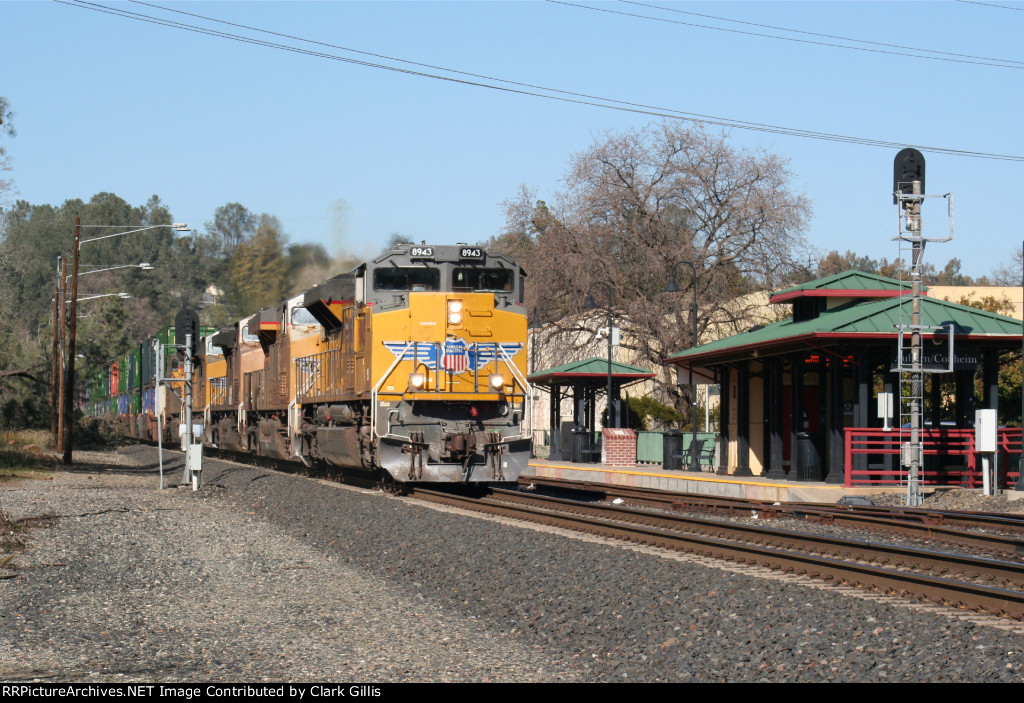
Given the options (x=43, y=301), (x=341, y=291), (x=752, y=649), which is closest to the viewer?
(x=752, y=649)

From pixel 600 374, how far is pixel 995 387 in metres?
12.7

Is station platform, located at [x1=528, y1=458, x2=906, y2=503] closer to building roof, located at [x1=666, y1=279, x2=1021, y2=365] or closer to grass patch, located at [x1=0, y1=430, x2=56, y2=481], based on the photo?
building roof, located at [x1=666, y1=279, x2=1021, y2=365]

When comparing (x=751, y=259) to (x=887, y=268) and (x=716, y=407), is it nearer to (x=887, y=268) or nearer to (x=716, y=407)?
(x=716, y=407)

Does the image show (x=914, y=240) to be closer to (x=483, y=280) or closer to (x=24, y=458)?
(x=483, y=280)

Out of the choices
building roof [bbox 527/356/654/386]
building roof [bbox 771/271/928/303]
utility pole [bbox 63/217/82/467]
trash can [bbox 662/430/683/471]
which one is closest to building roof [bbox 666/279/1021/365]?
building roof [bbox 771/271/928/303]

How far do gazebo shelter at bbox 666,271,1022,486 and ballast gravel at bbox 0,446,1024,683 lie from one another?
32.9ft

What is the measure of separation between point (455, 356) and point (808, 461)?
28.6 feet

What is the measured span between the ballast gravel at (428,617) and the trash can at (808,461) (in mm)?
10597

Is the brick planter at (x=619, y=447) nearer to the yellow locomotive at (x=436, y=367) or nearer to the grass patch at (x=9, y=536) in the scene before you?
the yellow locomotive at (x=436, y=367)

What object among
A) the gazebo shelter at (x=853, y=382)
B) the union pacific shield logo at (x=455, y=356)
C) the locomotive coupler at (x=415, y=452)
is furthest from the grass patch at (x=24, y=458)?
the gazebo shelter at (x=853, y=382)

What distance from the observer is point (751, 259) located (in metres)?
42.1

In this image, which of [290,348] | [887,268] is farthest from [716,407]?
[887,268]

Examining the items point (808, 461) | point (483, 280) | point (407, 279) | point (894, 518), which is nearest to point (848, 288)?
point (808, 461)

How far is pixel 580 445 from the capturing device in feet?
110
